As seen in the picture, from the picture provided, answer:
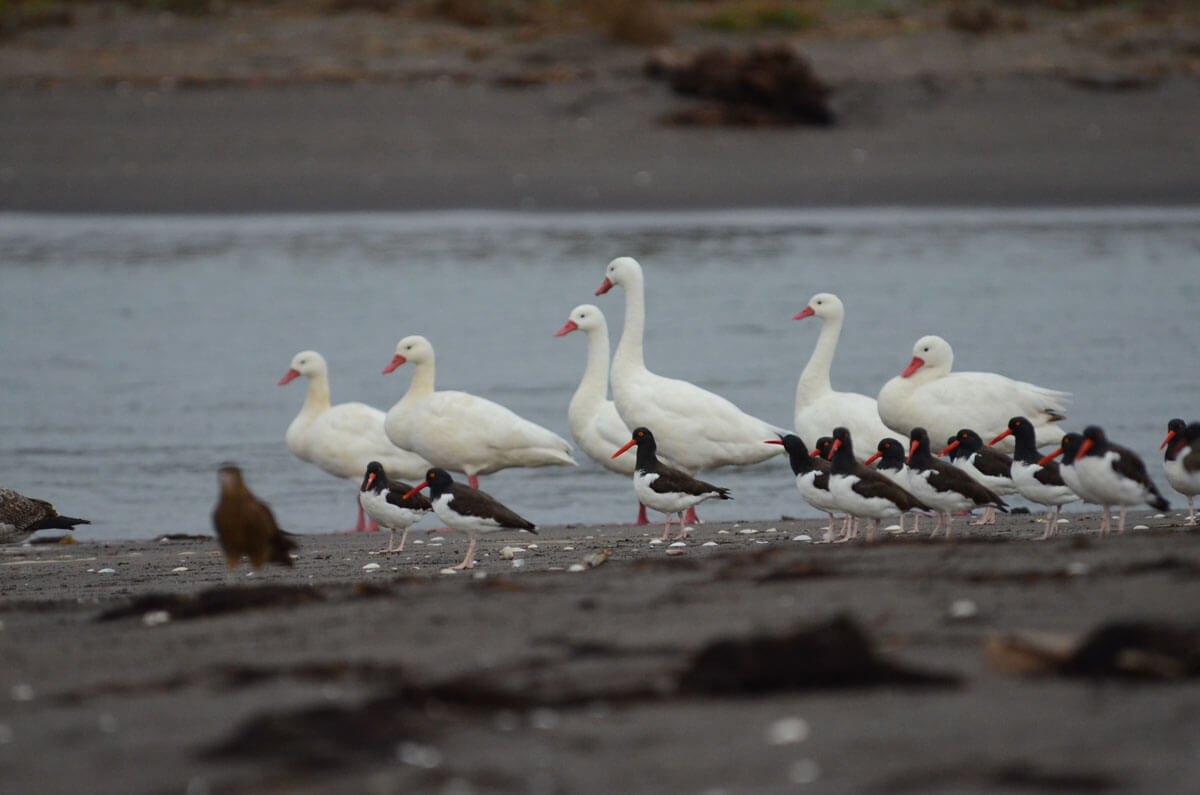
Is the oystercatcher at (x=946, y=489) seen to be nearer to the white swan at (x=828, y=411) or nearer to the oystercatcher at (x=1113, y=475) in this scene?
→ the oystercatcher at (x=1113, y=475)

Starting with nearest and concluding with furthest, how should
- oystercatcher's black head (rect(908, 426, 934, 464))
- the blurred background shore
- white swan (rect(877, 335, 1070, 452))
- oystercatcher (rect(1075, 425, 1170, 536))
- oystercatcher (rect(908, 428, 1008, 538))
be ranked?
1. oystercatcher (rect(1075, 425, 1170, 536))
2. oystercatcher (rect(908, 428, 1008, 538))
3. oystercatcher's black head (rect(908, 426, 934, 464))
4. white swan (rect(877, 335, 1070, 452))
5. the blurred background shore

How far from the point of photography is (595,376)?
13.1m

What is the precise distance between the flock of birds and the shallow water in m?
0.61

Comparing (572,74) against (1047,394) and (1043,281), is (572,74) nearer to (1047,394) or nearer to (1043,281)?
(1043,281)

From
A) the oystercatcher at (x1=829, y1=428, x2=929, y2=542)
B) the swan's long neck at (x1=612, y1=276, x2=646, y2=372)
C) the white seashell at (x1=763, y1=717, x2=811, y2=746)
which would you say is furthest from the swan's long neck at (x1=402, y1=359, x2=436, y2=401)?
the white seashell at (x1=763, y1=717, x2=811, y2=746)

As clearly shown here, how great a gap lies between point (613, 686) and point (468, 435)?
25.4ft

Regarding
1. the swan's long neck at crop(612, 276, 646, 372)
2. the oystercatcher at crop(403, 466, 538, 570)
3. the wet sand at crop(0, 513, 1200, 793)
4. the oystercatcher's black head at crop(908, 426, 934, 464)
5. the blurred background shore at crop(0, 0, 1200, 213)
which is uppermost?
the blurred background shore at crop(0, 0, 1200, 213)

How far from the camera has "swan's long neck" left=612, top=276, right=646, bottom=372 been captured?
1274 centimetres

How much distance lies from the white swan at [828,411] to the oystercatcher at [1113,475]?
2875 mm

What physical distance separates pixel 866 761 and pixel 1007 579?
2186mm

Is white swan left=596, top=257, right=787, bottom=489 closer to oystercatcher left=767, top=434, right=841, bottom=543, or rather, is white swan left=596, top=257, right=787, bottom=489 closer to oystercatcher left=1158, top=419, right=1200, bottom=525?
oystercatcher left=767, top=434, right=841, bottom=543

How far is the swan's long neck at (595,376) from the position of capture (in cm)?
1285

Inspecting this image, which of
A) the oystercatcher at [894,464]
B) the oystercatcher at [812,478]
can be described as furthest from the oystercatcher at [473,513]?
the oystercatcher at [894,464]

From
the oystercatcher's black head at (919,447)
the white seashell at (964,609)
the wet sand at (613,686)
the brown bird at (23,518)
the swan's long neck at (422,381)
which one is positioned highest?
the swan's long neck at (422,381)
